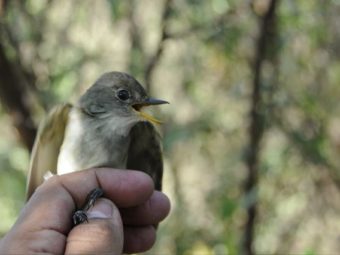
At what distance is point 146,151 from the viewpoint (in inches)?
120

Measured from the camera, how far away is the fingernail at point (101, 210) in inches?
94.0

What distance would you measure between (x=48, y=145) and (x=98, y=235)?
101 centimetres

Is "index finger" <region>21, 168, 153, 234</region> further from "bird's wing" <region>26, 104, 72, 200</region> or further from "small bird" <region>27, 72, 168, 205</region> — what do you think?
"bird's wing" <region>26, 104, 72, 200</region>

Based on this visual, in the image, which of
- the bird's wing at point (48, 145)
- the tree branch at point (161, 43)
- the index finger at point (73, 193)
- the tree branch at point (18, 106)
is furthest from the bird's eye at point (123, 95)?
the tree branch at point (18, 106)

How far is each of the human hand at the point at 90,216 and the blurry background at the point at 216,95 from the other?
1.50 ft

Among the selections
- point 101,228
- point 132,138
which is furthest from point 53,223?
point 132,138

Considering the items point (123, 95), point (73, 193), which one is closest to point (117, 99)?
point (123, 95)

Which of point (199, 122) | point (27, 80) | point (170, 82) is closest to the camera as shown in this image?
point (27, 80)

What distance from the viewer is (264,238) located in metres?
5.64

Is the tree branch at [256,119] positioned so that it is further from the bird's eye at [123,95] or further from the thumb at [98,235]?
the thumb at [98,235]

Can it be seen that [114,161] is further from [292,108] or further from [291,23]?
[292,108]

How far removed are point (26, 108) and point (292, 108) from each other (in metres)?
2.19

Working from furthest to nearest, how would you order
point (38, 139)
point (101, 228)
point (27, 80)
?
point (27, 80), point (38, 139), point (101, 228)

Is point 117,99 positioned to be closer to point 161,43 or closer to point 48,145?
point 48,145
